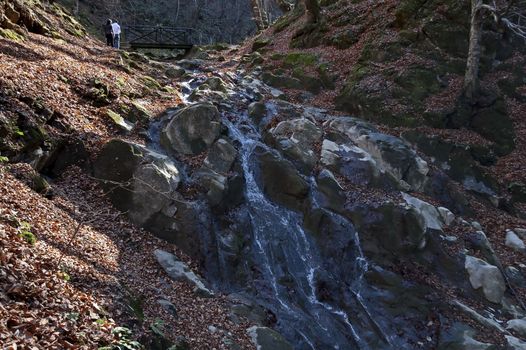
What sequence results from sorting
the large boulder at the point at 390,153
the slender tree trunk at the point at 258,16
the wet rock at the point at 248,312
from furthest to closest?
the slender tree trunk at the point at 258,16, the large boulder at the point at 390,153, the wet rock at the point at 248,312

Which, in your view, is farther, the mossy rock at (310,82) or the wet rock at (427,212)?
the mossy rock at (310,82)

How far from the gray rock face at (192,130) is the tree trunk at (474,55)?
10037 mm

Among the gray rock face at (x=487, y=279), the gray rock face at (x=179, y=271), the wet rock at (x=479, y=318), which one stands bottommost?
the gray rock face at (x=179, y=271)

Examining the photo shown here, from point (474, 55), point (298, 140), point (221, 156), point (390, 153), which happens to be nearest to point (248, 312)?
point (221, 156)

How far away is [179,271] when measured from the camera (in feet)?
30.6

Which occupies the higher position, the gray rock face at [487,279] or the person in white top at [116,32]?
the person in white top at [116,32]

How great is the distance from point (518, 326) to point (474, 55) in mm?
10533

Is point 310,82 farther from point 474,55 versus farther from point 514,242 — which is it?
point 514,242

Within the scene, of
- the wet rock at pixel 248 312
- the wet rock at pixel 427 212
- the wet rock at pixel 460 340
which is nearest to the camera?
the wet rock at pixel 248 312

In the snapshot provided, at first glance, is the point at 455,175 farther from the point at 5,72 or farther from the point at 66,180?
the point at 5,72

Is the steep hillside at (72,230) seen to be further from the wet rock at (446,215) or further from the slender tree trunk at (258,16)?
the slender tree trunk at (258,16)

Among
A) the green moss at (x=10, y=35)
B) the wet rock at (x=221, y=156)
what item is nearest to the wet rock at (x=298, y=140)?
the wet rock at (x=221, y=156)

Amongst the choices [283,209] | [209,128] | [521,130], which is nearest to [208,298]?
[283,209]

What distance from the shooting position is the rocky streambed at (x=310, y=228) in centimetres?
991
